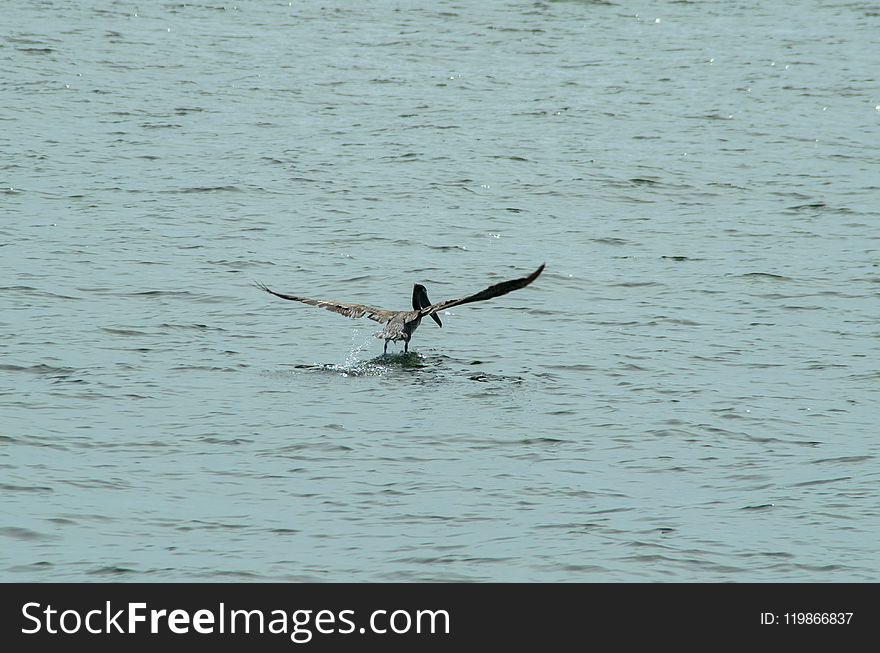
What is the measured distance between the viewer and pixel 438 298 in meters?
20.4

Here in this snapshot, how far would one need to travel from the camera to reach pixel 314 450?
13.8 meters

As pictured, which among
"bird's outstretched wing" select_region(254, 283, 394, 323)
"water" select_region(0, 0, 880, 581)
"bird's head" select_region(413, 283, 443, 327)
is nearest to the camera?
"water" select_region(0, 0, 880, 581)

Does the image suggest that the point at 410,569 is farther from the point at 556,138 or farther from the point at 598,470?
the point at 556,138

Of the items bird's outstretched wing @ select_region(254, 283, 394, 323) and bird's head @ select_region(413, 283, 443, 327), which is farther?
bird's head @ select_region(413, 283, 443, 327)

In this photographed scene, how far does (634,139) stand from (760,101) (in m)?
4.77

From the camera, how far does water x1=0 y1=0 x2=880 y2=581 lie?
468 inches

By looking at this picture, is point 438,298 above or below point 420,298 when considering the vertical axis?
below

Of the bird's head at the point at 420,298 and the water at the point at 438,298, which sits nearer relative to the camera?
the water at the point at 438,298

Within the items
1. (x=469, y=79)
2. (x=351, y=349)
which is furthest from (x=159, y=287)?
(x=469, y=79)

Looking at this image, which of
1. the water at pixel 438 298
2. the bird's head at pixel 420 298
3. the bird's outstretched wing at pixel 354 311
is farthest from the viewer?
the bird's head at pixel 420 298

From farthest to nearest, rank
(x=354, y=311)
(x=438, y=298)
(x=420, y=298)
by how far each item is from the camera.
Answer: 1. (x=438, y=298)
2. (x=420, y=298)
3. (x=354, y=311)

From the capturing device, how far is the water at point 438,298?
11.9 meters

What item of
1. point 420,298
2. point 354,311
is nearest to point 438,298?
point 420,298

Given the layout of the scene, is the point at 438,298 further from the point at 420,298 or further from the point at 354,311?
the point at 354,311
